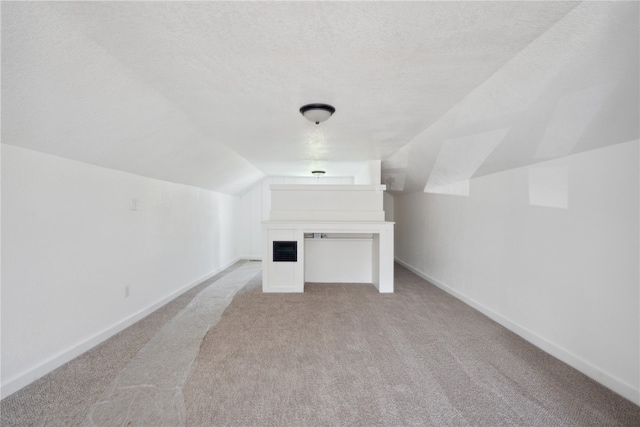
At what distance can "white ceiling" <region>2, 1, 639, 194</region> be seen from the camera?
64.5 inches

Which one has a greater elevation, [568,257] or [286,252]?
[568,257]

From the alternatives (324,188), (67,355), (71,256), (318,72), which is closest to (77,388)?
(67,355)

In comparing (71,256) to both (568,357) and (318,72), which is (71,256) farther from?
(568,357)

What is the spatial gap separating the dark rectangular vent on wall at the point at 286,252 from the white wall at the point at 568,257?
2.53 metres

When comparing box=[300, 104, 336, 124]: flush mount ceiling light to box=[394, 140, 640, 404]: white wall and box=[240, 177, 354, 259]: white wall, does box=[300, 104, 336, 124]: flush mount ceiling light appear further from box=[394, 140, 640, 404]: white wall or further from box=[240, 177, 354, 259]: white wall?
box=[240, 177, 354, 259]: white wall

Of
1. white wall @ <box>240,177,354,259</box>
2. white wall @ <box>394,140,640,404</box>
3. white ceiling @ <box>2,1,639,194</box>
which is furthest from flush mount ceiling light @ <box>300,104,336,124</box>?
white wall @ <box>240,177,354,259</box>

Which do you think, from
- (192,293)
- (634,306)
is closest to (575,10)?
(634,306)

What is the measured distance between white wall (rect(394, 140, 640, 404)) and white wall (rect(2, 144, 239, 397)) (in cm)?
423

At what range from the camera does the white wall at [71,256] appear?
2244mm

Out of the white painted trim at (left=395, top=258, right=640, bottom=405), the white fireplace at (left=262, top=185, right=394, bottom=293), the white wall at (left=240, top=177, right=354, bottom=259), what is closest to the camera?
the white painted trim at (left=395, top=258, right=640, bottom=405)

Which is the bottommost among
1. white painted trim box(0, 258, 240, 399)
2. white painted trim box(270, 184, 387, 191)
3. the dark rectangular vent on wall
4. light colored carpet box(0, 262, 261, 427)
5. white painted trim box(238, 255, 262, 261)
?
light colored carpet box(0, 262, 261, 427)

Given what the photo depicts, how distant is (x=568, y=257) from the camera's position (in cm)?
265

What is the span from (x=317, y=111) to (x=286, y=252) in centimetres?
265

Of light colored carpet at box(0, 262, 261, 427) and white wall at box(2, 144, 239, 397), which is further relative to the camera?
white wall at box(2, 144, 239, 397)
